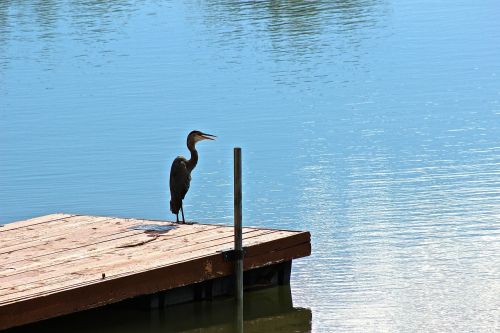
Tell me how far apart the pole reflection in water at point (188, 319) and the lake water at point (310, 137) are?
4cm

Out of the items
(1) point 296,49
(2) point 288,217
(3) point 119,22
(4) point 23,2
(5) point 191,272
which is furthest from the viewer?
(4) point 23,2

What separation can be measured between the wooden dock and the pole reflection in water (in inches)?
6.7

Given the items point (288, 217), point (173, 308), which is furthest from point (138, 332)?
point (288, 217)

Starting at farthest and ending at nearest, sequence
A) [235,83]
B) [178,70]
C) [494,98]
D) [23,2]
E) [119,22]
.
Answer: [23,2], [119,22], [178,70], [235,83], [494,98]

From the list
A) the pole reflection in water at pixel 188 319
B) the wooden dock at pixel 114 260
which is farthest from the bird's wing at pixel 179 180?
the pole reflection in water at pixel 188 319

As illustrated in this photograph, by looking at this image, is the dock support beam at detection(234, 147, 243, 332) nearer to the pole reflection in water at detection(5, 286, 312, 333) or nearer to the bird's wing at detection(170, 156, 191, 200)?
the pole reflection in water at detection(5, 286, 312, 333)

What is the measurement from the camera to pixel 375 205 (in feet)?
56.6

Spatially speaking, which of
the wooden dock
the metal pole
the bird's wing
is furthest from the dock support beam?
the bird's wing

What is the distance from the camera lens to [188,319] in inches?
525

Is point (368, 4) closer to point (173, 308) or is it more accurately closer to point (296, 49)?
point (296, 49)

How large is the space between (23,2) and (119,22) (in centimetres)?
921

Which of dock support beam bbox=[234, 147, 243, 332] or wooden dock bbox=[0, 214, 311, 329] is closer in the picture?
wooden dock bbox=[0, 214, 311, 329]

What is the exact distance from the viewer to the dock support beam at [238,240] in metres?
13.1

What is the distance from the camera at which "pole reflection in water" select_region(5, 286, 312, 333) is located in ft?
43.1
